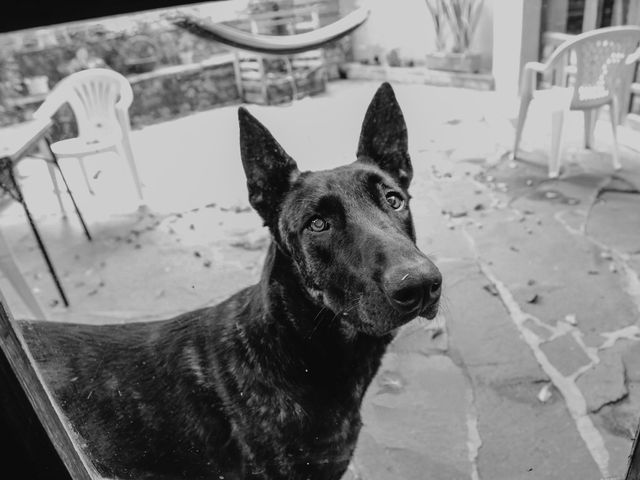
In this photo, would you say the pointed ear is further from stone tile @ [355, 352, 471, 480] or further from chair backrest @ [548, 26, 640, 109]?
stone tile @ [355, 352, 471, 480]

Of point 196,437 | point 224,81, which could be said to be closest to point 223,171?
point 224,81

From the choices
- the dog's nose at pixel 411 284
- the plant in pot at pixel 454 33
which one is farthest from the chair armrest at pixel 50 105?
the plant in pot at pixel 454 33

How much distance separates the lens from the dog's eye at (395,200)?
1.09m

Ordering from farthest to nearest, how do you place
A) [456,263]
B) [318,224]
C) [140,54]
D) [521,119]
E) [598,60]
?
[456,263], [521,119], [598,60], [318,224], [140,54]

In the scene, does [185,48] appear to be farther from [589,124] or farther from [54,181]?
[589,124]

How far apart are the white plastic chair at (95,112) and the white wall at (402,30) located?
63 cm

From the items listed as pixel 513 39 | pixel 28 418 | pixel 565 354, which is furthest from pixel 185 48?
pixel 565 354

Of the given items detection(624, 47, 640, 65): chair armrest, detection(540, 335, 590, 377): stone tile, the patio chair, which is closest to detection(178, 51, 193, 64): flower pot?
the patio chair

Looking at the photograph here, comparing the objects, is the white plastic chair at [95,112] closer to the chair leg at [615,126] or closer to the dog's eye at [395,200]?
the dog's eye at [395,200]

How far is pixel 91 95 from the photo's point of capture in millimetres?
1010

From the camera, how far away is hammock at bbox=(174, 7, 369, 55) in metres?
0.92

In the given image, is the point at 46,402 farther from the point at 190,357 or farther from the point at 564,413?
the point at 564,413

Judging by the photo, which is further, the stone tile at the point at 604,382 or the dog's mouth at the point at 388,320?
the stone tile at the point at 604,382

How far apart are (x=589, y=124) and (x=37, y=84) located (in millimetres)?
2015
